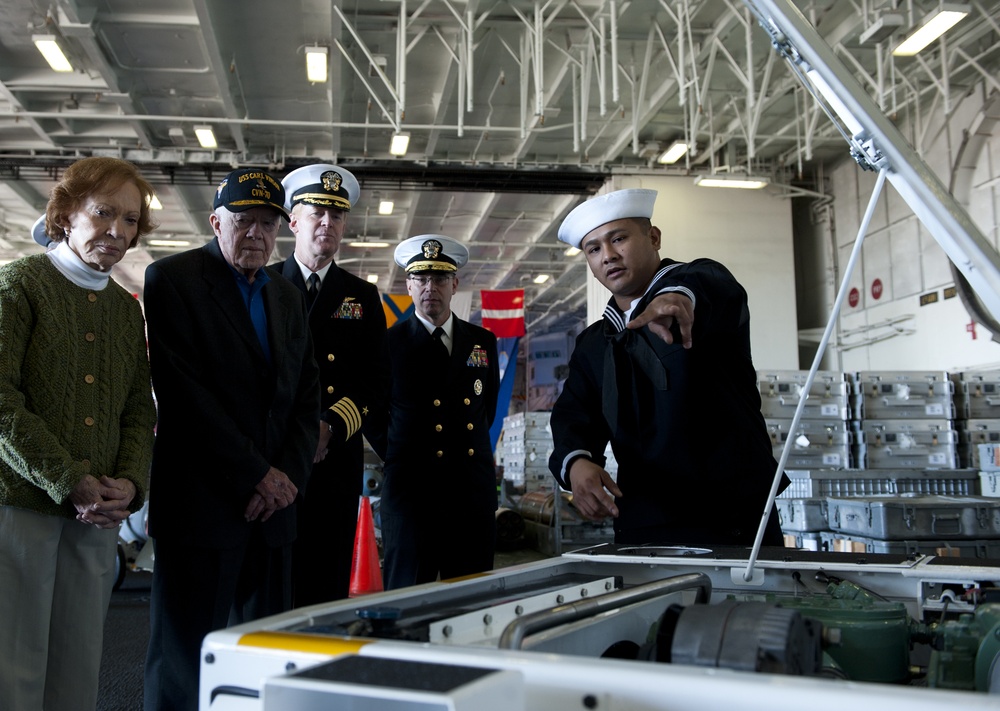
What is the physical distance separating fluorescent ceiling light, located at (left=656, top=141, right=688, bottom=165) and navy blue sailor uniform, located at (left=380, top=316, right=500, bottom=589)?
825 centimetres

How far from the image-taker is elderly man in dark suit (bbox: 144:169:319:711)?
1895 mm

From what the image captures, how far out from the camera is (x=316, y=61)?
8.55m

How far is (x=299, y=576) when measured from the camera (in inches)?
98.6

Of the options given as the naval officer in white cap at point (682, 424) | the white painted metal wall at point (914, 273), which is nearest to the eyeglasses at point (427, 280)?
the naval officer in white cap at point (682, 424)

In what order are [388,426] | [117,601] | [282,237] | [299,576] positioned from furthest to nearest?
[282,237] → [117,601] → [388,426] → [299,576]

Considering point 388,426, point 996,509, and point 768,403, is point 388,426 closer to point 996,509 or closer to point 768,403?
point 996,509

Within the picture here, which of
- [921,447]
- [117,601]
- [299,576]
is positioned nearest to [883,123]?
[299,576]

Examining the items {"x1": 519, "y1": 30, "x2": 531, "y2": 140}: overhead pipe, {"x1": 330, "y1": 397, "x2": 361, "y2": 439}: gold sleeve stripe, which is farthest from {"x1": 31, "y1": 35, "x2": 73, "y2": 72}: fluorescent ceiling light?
{"x1": 330, "y1": 397, "x2": 361, "y2": 439}: gold sleeve stripe

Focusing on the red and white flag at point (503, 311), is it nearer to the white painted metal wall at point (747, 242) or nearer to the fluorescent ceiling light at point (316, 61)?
the white painted metal wall at point (747, 242)

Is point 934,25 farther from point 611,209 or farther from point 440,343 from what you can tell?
point 611,209

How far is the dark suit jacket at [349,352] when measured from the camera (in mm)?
2709

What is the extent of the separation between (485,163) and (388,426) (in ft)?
29.0

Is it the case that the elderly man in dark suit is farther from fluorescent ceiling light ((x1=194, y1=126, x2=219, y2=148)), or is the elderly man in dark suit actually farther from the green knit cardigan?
fluorescent ceiling light ((x1=194, y1=126, x2=219, y2=148))

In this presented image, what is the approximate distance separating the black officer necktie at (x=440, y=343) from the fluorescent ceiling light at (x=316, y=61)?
591 cm
